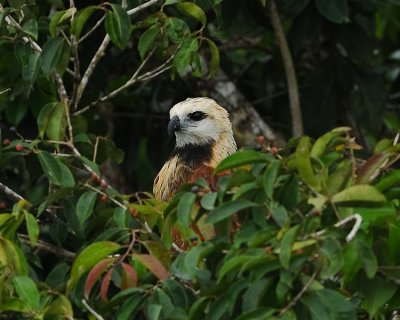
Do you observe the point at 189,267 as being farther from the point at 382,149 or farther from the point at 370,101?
the point at 370,101

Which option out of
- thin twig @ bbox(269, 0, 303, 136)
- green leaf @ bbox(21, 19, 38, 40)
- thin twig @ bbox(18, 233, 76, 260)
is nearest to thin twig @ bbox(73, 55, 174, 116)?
green leaf @ bbox(21, 19, 38, 40)

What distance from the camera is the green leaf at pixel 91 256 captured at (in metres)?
4.26

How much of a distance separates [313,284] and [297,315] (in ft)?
0.54

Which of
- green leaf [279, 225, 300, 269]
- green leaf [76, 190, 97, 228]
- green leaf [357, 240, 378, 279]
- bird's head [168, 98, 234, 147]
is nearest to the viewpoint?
green leaf [279, 225, 300, 269]

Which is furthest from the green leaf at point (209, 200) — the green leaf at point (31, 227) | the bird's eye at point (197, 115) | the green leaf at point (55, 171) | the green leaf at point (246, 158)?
the bird's eye at point (197, 115)

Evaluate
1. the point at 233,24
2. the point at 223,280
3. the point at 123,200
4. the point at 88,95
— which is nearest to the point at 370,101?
the point at 233,24

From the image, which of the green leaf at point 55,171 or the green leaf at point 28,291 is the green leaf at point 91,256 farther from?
the green leaf at point 55,171

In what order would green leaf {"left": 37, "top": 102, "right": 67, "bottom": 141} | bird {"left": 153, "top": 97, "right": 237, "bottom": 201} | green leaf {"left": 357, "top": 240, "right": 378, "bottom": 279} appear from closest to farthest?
green leaf {"left": 357, "top": 240, "right": 378, "bottom": 279} < green leaf {"left": 37, "top": 102, "right": 67, "bottom": 141} < bird {"left": 153, "top": 97, "right": 237, "bottom": 201}

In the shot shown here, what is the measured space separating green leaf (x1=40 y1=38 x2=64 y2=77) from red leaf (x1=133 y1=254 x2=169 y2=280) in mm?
1518

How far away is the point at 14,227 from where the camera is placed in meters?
4.42

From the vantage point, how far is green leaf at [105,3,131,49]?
5418 mm

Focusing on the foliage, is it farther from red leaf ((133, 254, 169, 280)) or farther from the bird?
the bird

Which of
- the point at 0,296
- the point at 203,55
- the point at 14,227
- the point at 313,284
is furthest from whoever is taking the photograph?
the point at 203,55

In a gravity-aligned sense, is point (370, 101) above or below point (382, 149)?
below
